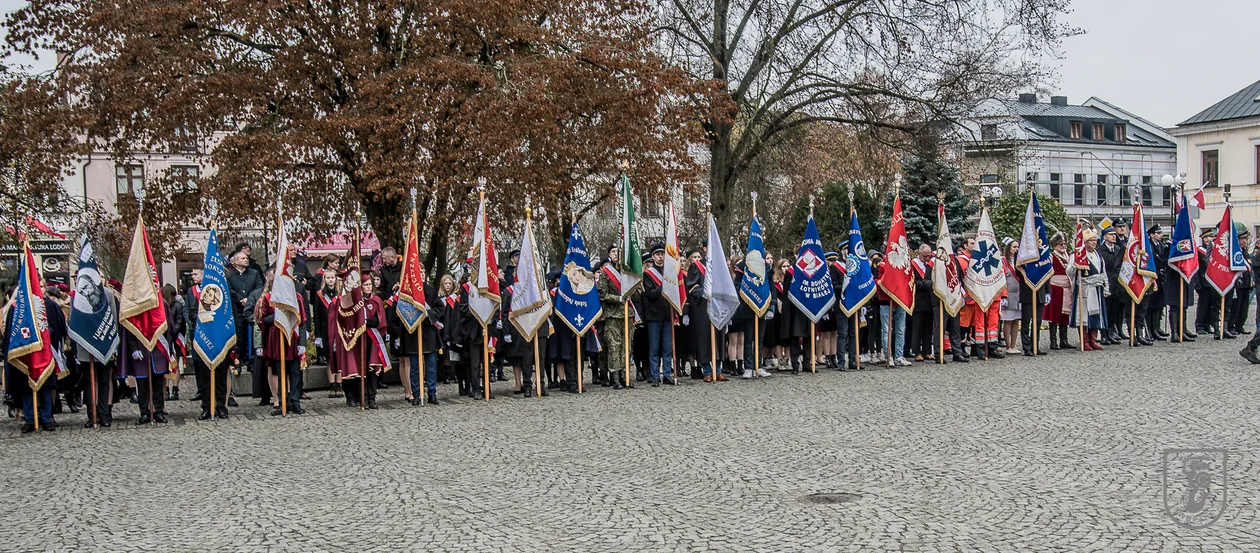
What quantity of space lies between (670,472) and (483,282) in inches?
250

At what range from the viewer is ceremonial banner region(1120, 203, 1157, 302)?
66.4ft

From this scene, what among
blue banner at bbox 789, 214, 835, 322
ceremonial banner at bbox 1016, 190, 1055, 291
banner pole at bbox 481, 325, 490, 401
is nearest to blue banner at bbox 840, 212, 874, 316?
blue banner at bbox 789, 214, 835, 322

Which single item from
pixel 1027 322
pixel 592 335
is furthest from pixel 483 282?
pixel 1027 322

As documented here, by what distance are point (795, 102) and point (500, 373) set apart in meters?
13.7

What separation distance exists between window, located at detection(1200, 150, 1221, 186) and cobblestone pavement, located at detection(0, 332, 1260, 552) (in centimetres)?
5205

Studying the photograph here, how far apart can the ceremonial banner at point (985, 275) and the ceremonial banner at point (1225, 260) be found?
15.3ft

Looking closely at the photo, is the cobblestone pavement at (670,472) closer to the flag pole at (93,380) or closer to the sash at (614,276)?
the flag pole at (93,380)

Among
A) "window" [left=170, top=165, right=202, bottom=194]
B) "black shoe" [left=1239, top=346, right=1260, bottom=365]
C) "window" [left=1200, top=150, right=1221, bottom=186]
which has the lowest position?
"black shoe" [left=1239, top=346, right=1260, bottom=365]

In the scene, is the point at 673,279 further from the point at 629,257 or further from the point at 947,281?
the point at 947,281

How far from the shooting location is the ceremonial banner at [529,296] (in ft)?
52.0

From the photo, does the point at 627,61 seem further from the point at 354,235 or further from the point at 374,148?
the point at 354,235

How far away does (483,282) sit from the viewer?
15.5 metres

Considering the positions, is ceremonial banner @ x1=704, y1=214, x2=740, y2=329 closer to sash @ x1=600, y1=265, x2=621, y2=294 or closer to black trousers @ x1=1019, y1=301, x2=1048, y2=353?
sash @ x1=600, y1=265, x2=621, y2=294

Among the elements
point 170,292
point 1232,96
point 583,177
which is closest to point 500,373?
point 170,292
